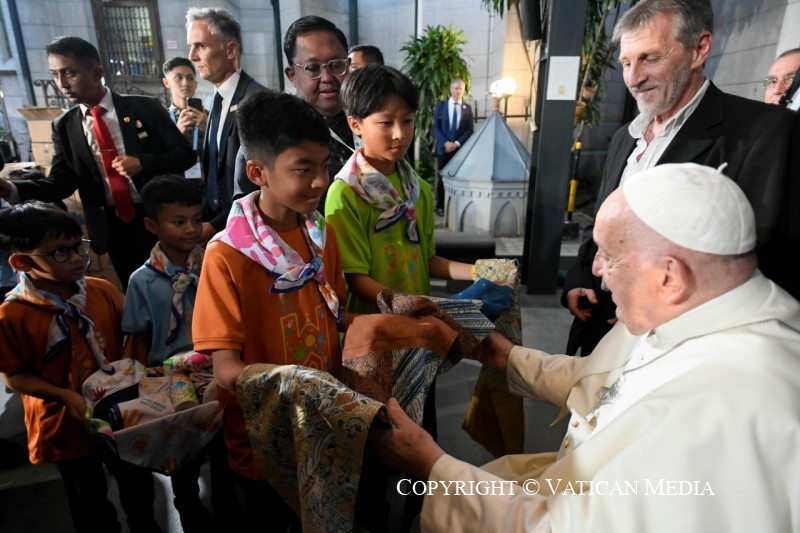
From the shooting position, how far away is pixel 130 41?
1017cm

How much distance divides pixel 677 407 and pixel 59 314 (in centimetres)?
200

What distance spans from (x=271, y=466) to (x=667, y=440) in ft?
3.08

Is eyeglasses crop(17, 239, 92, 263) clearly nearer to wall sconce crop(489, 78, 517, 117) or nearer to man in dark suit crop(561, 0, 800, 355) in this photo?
man in dark suit crop(561, 0, 800, 355)

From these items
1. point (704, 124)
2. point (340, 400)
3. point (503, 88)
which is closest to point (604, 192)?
point (704, 124)

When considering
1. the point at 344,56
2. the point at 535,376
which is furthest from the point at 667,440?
the point at 344,56

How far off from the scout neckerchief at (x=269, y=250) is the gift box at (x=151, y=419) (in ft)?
1.56

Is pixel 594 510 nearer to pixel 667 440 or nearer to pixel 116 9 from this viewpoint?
pixel 667 440

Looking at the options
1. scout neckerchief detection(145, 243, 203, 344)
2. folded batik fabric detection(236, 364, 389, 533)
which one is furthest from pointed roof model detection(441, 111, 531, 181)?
folded batik fabric detection(236, 364, 389, 533)

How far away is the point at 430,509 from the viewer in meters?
1.15

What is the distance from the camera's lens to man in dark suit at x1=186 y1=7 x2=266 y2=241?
245 cm

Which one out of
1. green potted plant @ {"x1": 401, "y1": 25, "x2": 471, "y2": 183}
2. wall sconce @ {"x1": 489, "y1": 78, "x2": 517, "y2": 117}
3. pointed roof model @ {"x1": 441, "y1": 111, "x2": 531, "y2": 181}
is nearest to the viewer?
pointed roof model @ {"x1": 441, "y1": 111, "x2": 531, "y2": 181}

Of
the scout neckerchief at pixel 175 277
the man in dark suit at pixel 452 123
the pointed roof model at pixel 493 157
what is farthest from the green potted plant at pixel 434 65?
the scout neckerchief at pixel 175 277

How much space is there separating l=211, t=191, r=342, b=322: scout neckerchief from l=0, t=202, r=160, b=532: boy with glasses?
0.81 meters

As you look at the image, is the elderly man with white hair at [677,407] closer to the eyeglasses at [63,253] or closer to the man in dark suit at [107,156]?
the eyeglasses at [63,253]
